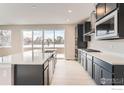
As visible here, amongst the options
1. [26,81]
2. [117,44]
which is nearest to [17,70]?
[26,81]

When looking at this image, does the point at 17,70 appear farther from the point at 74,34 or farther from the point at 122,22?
the point at 74,34

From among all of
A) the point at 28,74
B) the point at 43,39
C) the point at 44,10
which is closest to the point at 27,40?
the point at 43,39

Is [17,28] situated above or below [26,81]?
above

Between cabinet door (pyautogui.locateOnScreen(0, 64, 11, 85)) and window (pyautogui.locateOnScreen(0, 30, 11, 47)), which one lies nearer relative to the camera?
cabinet door (pyautogui.locateOnScreen(0, 64, 11, 85))

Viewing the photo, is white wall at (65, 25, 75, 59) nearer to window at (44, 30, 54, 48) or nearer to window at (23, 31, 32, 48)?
window at (44, 30, 54, 48)

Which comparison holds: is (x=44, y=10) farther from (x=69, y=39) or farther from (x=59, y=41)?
(x=59, y=41)

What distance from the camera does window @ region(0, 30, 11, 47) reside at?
11.3 meters

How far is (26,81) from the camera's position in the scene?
115 inches

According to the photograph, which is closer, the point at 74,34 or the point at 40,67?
the point at 40,67

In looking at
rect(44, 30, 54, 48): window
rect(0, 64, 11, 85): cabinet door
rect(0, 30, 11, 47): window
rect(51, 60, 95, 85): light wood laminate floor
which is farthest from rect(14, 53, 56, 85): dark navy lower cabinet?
rect(0, 30, 11, 47): window

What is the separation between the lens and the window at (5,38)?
37.2 ft

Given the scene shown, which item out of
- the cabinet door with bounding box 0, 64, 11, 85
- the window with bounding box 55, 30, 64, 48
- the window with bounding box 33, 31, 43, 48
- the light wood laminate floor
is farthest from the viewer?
the window with bounding box 55, 30, 64, 48

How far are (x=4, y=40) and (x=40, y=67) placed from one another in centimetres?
942
